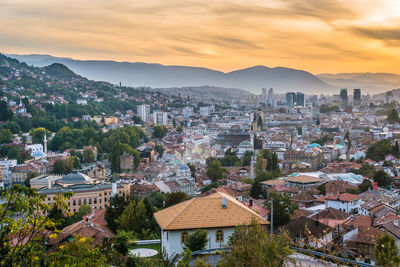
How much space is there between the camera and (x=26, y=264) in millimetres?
4008

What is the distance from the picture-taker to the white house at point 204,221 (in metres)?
8.16

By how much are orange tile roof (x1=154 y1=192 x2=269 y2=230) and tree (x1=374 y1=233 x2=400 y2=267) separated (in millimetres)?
2357

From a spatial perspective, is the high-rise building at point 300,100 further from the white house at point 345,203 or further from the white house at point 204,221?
the white house at point 204,221

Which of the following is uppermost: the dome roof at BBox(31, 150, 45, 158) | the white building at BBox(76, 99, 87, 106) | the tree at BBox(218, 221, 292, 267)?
the white building at BBox(76, 99, 87, 106)

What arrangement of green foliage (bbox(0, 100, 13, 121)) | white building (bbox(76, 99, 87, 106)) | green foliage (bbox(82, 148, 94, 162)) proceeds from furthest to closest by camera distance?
white building (bbox(76, 99, 87, 106)), green foliage (bbox(0, 100, 13, 121)), green foliage (bbox(82, 148, 94, 162))

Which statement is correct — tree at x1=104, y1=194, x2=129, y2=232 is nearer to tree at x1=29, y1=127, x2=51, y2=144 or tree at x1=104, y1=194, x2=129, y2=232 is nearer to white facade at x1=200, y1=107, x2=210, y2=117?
tree at x1=29, y1=127, x2=51, y2=144

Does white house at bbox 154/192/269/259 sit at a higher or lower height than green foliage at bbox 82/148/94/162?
higher

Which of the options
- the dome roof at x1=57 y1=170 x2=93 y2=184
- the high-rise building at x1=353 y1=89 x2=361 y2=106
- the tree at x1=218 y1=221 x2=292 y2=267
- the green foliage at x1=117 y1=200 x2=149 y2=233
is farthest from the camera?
the high-rise building at x1=353 y1=89 x2=361 y2=106

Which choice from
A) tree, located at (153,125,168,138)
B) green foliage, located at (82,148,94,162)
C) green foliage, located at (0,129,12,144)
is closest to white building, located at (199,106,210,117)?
tree, located at (153,125,168,138)

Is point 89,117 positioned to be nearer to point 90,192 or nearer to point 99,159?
point 99,159

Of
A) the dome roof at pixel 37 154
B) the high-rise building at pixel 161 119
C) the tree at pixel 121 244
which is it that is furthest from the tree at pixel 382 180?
the high-rise building at pixel 161 119

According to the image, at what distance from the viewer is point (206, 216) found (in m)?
8.48

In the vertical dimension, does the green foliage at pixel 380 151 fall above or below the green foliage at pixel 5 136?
below

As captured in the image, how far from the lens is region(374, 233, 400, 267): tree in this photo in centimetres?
565
